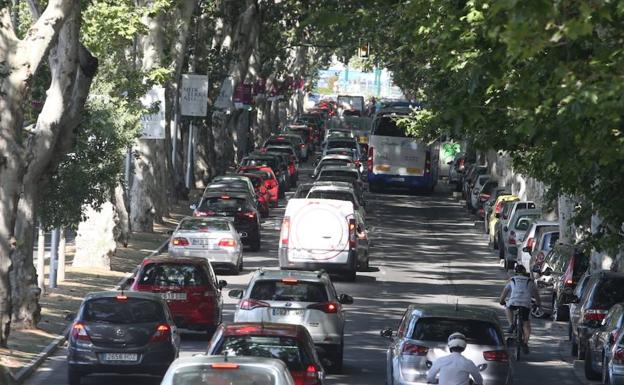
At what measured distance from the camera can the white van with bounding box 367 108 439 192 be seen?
6912 centimetres

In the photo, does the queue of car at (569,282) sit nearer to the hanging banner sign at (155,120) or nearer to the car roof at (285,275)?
the car roof at (285,275)

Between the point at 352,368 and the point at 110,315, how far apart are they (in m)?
4.86

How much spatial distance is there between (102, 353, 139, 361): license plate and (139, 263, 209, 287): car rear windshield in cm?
589

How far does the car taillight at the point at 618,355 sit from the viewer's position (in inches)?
896

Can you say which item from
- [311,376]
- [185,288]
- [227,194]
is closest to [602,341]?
[185,288]

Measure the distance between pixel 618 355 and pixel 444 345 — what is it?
333cm

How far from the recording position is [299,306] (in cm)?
2519

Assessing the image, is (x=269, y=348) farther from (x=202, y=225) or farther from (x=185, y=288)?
(x=202, y=225)

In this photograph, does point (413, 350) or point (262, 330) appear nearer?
point (262, 330)

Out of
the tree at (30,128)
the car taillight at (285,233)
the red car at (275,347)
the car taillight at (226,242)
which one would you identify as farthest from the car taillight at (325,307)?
the car taillight at (226,242)

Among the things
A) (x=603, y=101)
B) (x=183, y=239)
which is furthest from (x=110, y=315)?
(x=183, y=239)

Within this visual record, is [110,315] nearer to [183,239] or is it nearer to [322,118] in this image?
[183,239]

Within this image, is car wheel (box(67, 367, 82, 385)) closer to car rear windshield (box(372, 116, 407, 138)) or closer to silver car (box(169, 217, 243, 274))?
silver car (box(169, 217, 243, 274))

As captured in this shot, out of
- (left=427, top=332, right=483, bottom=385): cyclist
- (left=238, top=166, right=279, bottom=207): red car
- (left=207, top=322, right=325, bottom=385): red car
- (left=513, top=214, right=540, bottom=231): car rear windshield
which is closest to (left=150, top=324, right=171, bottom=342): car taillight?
(left=207, top=322, right=325, bottom=385): red car
